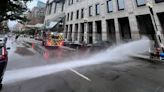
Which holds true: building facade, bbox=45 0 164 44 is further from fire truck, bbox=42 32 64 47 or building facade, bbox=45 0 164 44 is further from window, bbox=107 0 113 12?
fire truck, bbox=42 32 64 47

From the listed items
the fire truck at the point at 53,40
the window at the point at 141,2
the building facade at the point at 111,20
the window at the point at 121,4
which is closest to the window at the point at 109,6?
the building facade at the point at 111,20

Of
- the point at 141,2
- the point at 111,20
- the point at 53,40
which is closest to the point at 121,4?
the point at 111,20

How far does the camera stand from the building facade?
21.1 meters

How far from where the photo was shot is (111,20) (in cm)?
2758

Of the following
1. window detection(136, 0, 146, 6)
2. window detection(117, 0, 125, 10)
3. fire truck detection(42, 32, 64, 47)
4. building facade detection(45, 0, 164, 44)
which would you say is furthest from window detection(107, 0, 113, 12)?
fire truck detection(42, 32, 64, 47)

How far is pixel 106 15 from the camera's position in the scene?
89.6 feet

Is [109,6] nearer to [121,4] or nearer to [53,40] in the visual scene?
[121,4]

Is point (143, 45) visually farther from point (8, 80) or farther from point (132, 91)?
point (8, 80)

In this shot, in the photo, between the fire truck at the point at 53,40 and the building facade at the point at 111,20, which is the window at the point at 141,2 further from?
the fire truck at the point at 53,40

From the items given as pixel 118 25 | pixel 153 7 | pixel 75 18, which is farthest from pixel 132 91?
pixel 75 18

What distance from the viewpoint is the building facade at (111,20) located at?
21.1m

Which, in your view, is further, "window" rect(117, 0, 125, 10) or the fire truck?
the fire truck

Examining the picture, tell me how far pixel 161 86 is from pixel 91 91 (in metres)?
3.27

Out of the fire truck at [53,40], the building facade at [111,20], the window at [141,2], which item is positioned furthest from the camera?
the fire truck at [53,40]
